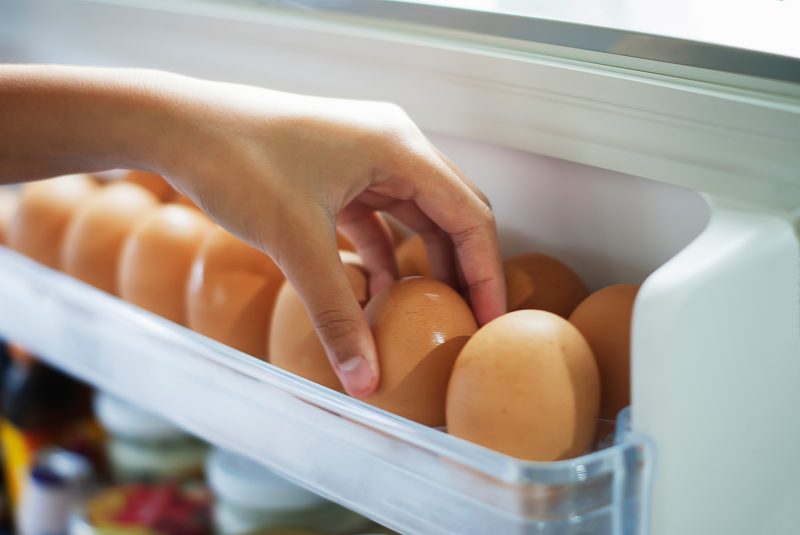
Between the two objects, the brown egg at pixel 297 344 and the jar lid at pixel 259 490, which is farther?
the jar lid at pixel 259 490

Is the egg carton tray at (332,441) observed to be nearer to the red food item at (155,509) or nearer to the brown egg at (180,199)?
the brown egg at (180,199)

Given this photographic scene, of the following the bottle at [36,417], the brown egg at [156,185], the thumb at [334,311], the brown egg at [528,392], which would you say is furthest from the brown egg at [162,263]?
the bottle at [36,417]

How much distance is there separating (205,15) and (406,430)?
1.82 feet

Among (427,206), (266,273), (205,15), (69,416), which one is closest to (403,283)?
(427,206)

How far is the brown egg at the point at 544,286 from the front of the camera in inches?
26.7

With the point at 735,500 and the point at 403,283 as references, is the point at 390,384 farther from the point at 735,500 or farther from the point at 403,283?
the point at 735,500

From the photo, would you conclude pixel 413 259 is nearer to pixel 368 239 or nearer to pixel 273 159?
pixel 368 239

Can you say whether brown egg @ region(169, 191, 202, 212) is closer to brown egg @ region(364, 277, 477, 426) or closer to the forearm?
the forearm

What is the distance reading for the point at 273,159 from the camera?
0.63 m

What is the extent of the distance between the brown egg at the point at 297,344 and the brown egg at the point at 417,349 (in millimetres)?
50

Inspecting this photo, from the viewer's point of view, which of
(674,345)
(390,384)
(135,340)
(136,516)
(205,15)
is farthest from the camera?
(136,516)

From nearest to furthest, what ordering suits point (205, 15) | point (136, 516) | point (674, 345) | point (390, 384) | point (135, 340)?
1. point (674, 345)
2. point (390, 384)
3. point (135, 340)
4. point (205, 15)
5. point (136, 516)

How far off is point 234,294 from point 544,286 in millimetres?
263

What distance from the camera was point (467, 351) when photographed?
569mm
